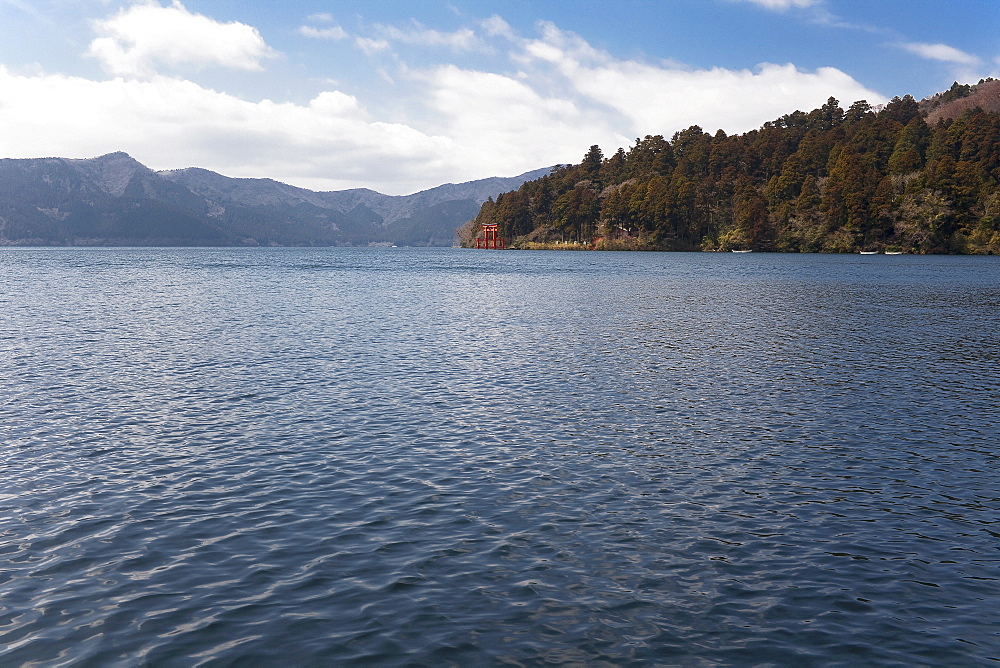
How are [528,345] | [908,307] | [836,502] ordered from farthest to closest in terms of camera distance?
1. [908,307]
2. [528,345]
3. [836,502]

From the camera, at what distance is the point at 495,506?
1662cm

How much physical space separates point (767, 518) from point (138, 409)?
20978mm

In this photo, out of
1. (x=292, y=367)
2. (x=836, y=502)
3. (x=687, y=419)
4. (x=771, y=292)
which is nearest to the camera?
(x=836, y=502)

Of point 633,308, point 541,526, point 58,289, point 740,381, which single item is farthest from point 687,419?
point 58,289

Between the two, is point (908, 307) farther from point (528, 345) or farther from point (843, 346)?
point (528, 345)

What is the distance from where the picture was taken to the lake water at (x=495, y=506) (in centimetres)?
1127

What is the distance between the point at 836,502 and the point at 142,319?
5043 cm

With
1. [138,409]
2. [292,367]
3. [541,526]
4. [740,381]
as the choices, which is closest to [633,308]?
[740,381]

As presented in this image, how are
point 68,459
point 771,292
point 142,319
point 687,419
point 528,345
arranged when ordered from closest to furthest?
point 68,459, point 687,419, point 528,345, point 142,319, point 771,292

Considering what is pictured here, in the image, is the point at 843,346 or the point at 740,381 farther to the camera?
the point at 843,346

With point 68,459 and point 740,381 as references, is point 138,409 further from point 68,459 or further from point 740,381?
point 740,381

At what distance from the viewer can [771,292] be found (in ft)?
271

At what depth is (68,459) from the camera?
1973 cm

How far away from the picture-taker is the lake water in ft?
37.0
